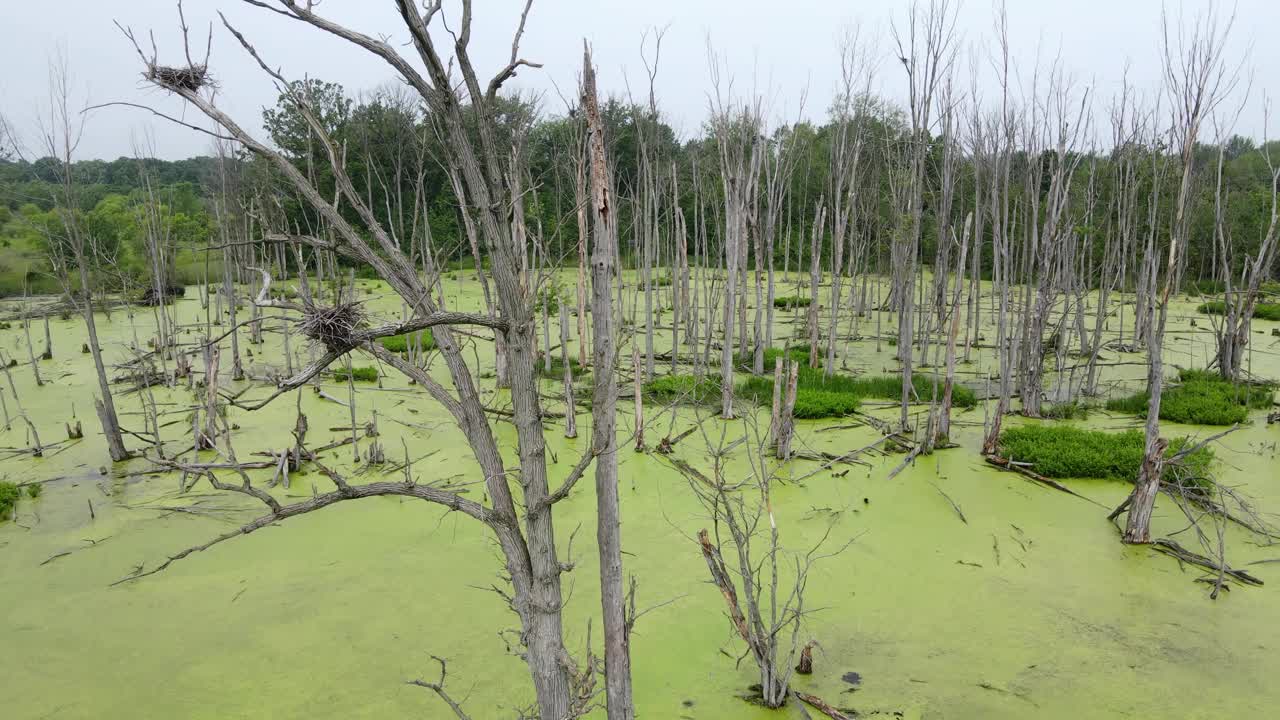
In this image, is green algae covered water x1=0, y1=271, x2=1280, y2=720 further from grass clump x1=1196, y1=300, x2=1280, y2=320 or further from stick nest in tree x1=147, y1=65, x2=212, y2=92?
grass clump x1=1196, y1=300, x2=1280, y2=320

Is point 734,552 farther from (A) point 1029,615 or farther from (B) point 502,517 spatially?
(B) point 502,517

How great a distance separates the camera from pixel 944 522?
725 cm

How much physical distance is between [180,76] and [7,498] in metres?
7.09

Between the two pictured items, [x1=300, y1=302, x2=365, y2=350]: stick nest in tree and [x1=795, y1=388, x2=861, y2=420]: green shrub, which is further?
[x1=795, y1=388, x2=861, y2=420]: green shrub

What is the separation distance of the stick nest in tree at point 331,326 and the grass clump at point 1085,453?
7613 millimetres

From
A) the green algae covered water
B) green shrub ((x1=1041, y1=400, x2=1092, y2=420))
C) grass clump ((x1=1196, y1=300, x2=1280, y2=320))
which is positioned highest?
grass clump ((x1=1196, y1=300, x2=1280, y2=320))

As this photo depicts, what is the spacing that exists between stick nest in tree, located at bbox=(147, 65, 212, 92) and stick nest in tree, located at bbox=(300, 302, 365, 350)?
3.78 feet

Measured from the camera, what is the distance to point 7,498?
Answer: 7.83 meters

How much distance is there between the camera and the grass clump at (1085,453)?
8047 millimetres

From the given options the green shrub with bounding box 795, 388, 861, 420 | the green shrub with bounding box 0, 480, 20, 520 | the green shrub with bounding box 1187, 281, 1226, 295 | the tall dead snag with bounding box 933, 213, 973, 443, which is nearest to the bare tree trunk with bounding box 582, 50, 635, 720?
the tall dead snag with bounding box 933, 213, 973, 443

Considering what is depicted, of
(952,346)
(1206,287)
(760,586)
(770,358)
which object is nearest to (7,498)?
(760,586)

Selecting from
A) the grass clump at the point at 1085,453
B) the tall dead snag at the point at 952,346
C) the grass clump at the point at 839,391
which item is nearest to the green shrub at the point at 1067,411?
the grass clump at the point at 839,391

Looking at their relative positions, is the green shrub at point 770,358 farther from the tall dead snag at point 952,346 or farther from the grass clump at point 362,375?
the grass clump at point 362,375

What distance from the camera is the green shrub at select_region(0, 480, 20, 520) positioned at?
7.69 meters
